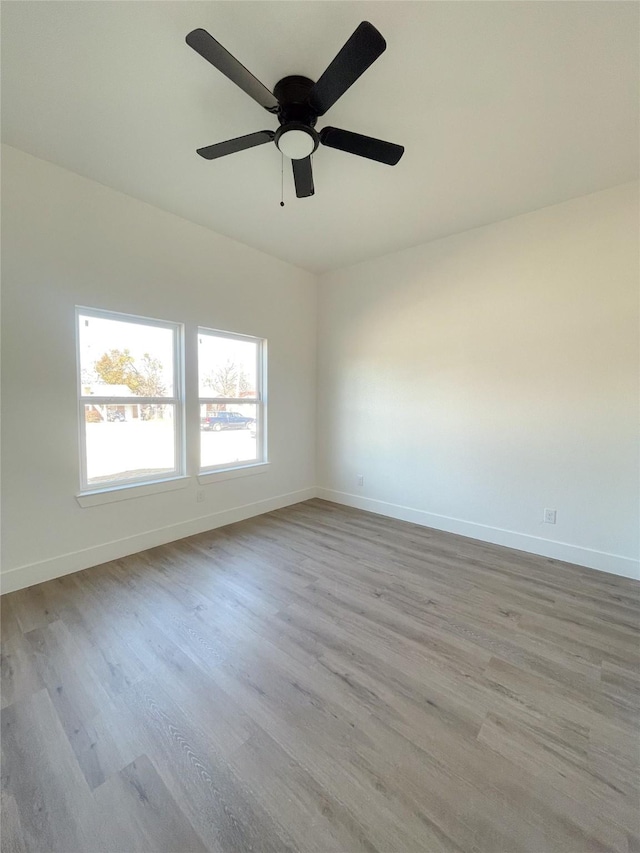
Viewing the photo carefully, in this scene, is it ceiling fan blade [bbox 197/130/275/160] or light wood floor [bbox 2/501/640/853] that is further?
ceiling fan blade [bbox 197/130/275/160]

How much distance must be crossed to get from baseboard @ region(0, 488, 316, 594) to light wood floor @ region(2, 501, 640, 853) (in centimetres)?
15

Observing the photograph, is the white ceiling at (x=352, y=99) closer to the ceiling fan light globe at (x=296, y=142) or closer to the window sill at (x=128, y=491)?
the ceiling fan light globe at (x=296, y=142)

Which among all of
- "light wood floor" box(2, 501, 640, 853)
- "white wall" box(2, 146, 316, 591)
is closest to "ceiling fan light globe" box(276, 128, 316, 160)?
"white wall" box(2, 146, 316, 591)

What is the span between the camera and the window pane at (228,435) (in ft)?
11.5

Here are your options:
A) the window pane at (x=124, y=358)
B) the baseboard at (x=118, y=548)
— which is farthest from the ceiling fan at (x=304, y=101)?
the baseboard at (x=118, y=548)

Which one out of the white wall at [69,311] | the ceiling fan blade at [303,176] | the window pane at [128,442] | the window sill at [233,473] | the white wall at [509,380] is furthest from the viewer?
the window sill at [233,473]

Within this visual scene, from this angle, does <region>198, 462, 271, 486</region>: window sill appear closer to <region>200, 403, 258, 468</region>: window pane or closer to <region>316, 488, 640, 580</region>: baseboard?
<region>200, 403, 258, 468</region>: window pane

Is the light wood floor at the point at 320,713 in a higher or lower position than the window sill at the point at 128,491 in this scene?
lower

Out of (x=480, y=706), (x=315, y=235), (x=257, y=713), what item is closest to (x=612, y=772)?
(x=480, y=706)

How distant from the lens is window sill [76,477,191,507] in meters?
2.65

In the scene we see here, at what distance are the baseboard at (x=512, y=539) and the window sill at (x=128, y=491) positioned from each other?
2.12 meters

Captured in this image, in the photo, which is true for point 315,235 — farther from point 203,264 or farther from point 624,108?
point 624,108

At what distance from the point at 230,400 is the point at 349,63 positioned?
2851 millimetres

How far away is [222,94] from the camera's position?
1805 mm
